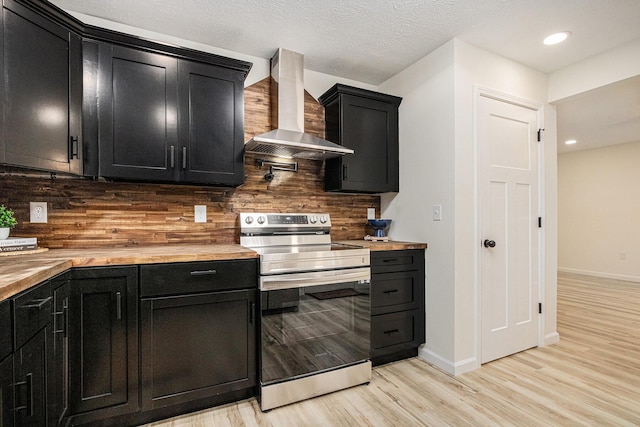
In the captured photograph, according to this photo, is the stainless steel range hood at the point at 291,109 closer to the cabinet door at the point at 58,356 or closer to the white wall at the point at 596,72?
the cabinet door at the point at 58,356

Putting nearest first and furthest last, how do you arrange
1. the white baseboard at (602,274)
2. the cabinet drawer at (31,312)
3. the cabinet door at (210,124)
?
the cabinet drawer at (31,312), the cabinet door at (210,124), the white baseboard at (602,274)

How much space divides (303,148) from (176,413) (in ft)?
6.32

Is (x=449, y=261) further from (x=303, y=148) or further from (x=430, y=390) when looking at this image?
(x=303, y=148)

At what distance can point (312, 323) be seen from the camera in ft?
6.89

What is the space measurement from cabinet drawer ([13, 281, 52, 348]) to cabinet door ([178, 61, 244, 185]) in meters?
1.06

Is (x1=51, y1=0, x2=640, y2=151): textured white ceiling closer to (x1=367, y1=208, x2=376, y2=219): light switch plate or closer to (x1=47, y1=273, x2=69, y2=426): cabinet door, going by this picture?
(x1=367, y1=208, x2=376, y2=219): light switch plate

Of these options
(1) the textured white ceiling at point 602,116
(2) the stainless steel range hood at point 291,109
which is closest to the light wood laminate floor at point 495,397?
(2) the stainless steel range hood at point 291,109

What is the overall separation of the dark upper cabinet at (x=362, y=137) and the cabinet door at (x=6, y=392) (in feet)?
7.29

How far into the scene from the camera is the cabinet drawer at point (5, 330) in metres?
1.02

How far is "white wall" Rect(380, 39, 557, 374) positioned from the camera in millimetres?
2430

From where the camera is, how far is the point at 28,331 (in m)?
1.20

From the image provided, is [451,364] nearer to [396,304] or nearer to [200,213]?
[396,304]

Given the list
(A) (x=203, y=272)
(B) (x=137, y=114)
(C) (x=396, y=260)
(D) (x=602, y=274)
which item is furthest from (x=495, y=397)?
(D) (x=602, y=274)

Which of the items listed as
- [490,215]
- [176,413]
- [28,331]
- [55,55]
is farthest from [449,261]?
[55,55]
